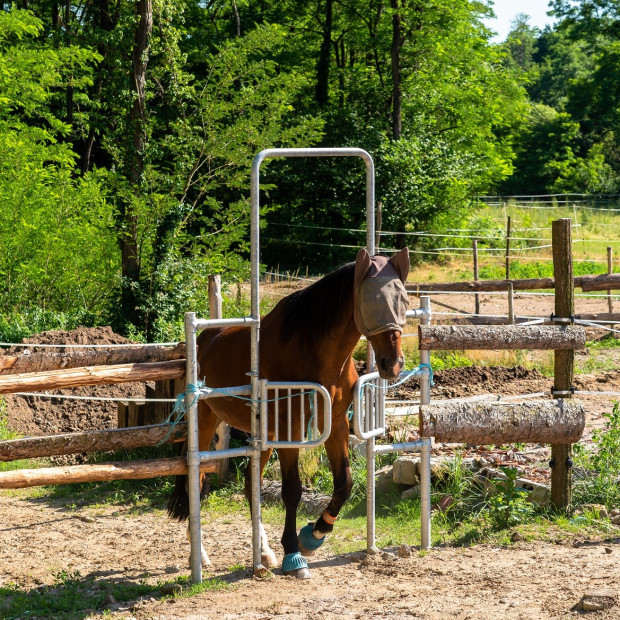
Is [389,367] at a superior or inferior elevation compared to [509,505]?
superior

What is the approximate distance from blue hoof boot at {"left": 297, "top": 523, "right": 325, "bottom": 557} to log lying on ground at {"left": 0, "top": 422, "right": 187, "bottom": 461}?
39.8 inches

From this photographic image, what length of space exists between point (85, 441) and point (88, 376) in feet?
1.38

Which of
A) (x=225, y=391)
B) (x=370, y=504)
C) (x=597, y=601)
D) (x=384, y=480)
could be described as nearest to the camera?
(x=597, y=601)

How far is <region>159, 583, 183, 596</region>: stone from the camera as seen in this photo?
4957 millimetres

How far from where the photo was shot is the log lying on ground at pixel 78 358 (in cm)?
521

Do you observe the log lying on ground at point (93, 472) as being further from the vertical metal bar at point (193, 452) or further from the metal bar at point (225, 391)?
the metal bar at point (225, 391)

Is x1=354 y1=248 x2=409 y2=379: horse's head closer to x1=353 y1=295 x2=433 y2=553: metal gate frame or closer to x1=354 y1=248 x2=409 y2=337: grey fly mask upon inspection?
x1=354 y1=248 x2=409 y2=337: grey fly mask

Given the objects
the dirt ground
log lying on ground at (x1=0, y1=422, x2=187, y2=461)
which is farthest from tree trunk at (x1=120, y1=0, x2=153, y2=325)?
log lying on ground at (x1=0, y1=422, x2=187, y2=461)

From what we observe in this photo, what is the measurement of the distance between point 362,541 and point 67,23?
68.8 ft

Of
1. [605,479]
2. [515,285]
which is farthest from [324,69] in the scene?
[605,479]

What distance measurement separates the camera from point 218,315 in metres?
7.31

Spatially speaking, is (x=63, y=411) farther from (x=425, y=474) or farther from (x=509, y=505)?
(x=509, y=505)

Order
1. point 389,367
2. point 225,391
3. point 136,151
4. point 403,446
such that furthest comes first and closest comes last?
point 136,151, point 403,446, point 225,391, point 389,367

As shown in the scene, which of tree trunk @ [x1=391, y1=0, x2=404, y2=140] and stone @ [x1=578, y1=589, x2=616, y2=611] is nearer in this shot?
stone @ [x1=578, y1=589, x2=616, y2=611]
